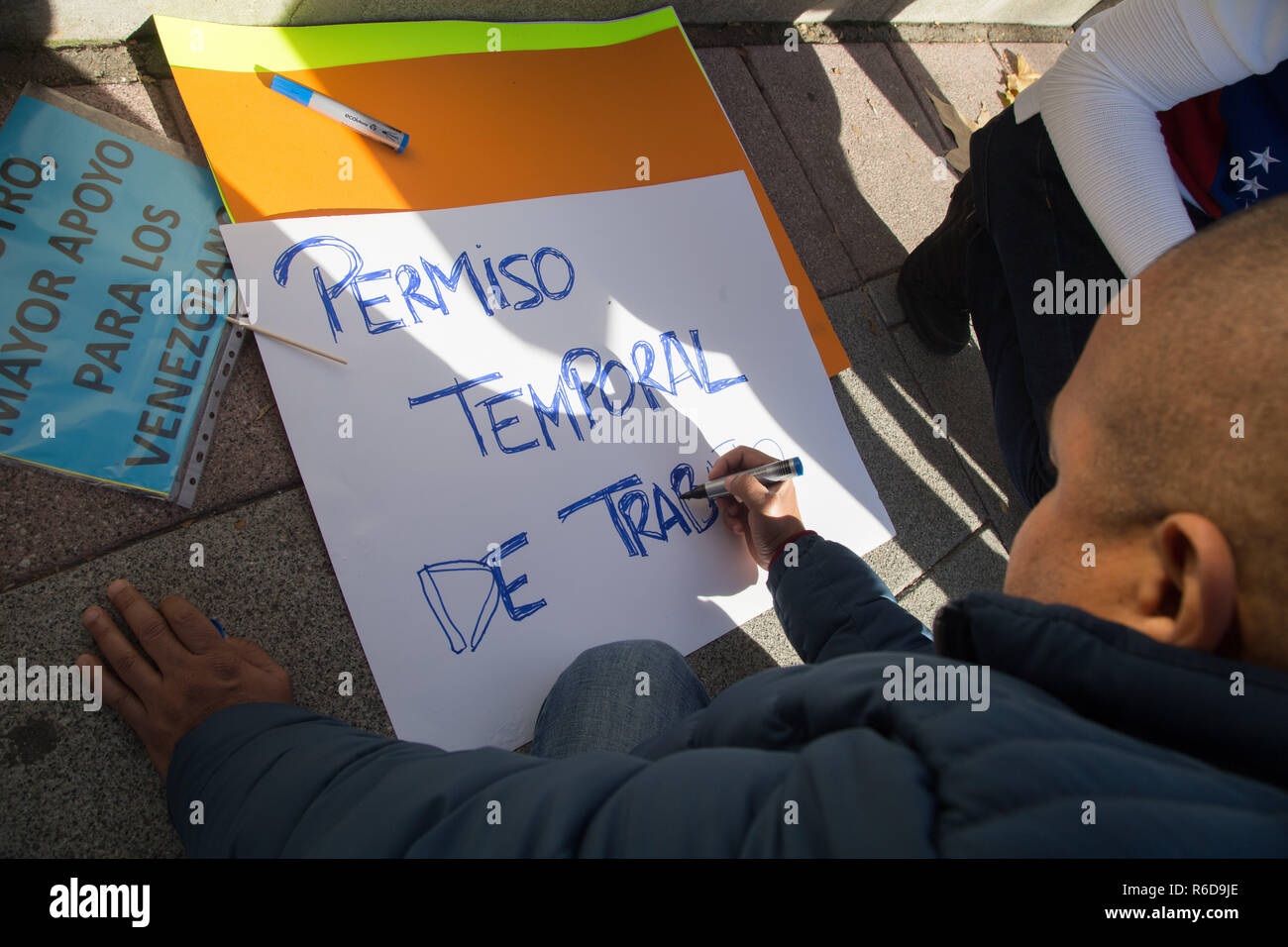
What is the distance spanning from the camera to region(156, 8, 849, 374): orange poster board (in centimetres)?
95

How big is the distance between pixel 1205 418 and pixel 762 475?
1.97 feet

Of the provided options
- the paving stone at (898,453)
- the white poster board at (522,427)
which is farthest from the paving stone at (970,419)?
the white poster board at (522,427)

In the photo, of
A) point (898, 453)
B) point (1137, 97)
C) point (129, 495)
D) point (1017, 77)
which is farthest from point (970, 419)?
point (129, 495)

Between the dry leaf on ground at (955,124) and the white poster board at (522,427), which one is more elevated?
the dry leaf on ground at (955,124)

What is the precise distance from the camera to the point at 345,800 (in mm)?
596

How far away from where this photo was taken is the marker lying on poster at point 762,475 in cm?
101

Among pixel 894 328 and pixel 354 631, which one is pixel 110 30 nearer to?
pixel 354 631

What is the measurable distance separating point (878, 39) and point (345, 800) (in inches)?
80.7

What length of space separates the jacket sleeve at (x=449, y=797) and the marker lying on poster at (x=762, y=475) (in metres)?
0.51

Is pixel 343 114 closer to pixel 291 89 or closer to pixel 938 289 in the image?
pixel 291 89

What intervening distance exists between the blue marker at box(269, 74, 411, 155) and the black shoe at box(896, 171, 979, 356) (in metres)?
1.07

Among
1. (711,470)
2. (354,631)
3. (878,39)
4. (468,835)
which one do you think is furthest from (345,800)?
(878,39)

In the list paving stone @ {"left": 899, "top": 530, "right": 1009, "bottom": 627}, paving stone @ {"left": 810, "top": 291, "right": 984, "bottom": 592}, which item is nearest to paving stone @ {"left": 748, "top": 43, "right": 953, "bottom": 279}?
paving stone @ {"left": 810, "top": 291, "right": 984, "bottom": 592}

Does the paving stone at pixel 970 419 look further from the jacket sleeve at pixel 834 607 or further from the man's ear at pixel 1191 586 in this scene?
the man's ear at pixel 1191 586
